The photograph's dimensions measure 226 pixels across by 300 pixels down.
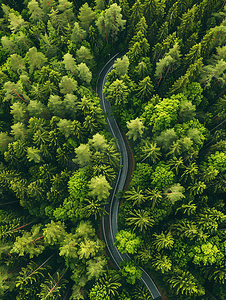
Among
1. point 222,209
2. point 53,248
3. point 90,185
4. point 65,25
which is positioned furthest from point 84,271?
point 65,25

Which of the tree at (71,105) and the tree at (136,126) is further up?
the tree at (71,105)

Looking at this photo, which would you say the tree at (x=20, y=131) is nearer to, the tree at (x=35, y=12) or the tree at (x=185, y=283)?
the tree at (x=35, y=12)

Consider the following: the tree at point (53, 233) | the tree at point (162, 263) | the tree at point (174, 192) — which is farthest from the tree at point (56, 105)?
the tree at point (162, 263)

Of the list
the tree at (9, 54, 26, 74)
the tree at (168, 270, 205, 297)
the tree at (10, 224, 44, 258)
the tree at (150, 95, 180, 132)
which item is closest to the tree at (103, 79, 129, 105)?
the tree at (150, 95, 180, 132)

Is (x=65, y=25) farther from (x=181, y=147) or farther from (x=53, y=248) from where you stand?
(x=53, y=248)

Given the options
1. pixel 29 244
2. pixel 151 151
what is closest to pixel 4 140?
pixel 29 244

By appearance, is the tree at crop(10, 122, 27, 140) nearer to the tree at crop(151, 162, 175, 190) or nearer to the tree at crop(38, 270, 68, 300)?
the tree at crop(38, 270, 68, 300)
